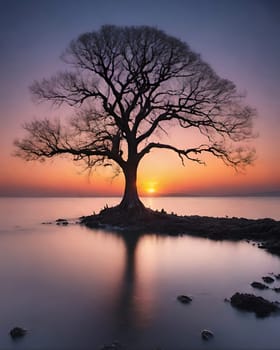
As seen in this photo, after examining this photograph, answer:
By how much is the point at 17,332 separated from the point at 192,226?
15.1 metres

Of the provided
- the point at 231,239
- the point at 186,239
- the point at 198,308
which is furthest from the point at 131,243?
the point at 198,308

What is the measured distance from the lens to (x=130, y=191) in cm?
2295

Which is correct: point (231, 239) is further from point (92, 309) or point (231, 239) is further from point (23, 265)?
point (92, 309)

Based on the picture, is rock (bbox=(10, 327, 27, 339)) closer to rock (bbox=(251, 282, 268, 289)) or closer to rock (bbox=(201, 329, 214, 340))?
rock (bbox=(201, 329, 214, 340))

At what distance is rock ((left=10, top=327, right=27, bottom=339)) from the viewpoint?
16.8 feet

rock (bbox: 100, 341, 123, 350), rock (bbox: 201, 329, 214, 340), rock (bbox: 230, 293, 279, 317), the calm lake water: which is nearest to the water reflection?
the calm lake water

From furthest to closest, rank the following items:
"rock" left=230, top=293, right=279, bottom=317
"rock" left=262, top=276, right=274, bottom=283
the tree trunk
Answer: the tree trunk → "rock" left=262, top=276, right=274, bottom=283 → "rock" left=230, top=293, right=279, bottom=317

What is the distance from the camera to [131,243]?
49.9 ft

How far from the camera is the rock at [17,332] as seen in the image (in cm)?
511

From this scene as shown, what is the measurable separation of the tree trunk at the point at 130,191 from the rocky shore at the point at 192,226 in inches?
19.3

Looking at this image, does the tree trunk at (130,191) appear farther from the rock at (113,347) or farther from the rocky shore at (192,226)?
the rock at (113,347)

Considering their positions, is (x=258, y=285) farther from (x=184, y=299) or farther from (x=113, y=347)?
(x=113, y=347)

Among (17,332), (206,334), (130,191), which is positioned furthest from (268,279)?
(130,191)

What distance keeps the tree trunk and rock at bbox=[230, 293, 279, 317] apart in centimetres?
1560
